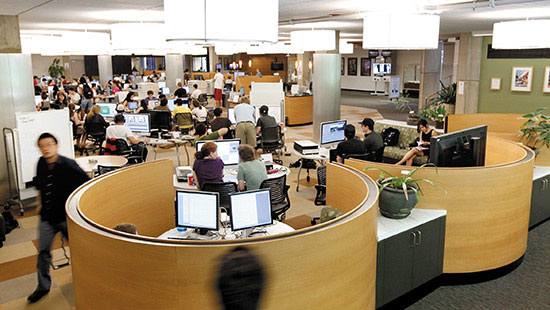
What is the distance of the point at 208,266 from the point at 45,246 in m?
2.60

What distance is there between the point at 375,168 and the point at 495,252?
1.67m

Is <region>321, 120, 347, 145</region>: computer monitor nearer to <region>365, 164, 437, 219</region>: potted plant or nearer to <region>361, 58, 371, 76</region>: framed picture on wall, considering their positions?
<region>365, 164, 437, 219</region>: potted plant

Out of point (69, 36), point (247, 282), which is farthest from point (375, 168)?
point (69, 36)

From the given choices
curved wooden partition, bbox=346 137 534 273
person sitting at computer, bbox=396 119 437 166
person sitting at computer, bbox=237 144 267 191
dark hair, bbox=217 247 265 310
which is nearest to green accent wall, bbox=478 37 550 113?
person sitting at computer, bbox=396 119 437 166

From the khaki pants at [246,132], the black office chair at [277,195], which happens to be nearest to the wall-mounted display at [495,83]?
the khaki pants at [246,132]

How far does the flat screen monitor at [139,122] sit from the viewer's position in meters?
9.42

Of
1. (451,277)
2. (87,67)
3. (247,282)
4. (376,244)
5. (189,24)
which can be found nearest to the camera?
(189,24)

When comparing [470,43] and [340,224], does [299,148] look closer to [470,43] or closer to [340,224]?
[340,224]

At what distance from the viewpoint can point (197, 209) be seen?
13.7ft

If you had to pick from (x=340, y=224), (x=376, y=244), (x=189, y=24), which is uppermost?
(x=189, y=24)

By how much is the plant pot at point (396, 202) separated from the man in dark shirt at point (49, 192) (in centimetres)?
304

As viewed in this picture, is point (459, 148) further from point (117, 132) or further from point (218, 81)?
point (218, 81)

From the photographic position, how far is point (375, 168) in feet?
15.5

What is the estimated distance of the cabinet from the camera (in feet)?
13.8
